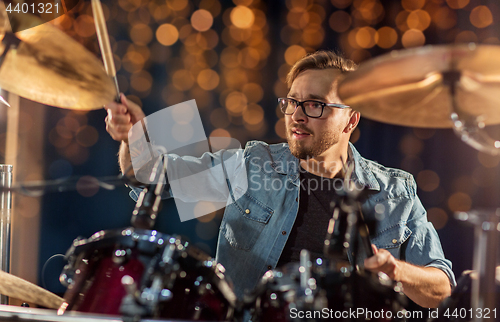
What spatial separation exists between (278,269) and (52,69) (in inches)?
28.4

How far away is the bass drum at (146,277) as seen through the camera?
744 mm

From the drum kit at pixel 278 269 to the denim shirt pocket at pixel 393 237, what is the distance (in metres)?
0.57

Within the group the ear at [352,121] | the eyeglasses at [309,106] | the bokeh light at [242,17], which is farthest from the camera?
the bokeh light at [242,17]

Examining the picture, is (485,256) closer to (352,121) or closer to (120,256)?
(120,256)

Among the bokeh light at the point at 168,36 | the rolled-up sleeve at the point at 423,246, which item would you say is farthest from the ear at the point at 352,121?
the bokeh light at the point at 168,36

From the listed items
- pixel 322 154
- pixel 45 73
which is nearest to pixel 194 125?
pixel 322 154

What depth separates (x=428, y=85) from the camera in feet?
2.61

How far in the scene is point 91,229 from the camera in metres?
1.80

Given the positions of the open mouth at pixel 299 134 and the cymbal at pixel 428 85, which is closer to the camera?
the cymbal at pixel 428 85

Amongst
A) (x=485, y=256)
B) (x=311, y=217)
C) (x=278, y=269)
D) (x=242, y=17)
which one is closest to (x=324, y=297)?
(x=278, y=269)

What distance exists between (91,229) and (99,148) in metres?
0.40

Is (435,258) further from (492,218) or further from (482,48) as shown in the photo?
(482,48)

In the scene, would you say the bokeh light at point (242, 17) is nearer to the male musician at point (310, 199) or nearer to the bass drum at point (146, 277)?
the male musician at point (310, 199)

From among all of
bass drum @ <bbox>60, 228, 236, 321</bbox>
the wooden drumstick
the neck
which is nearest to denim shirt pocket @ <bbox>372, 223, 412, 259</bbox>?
the neck
